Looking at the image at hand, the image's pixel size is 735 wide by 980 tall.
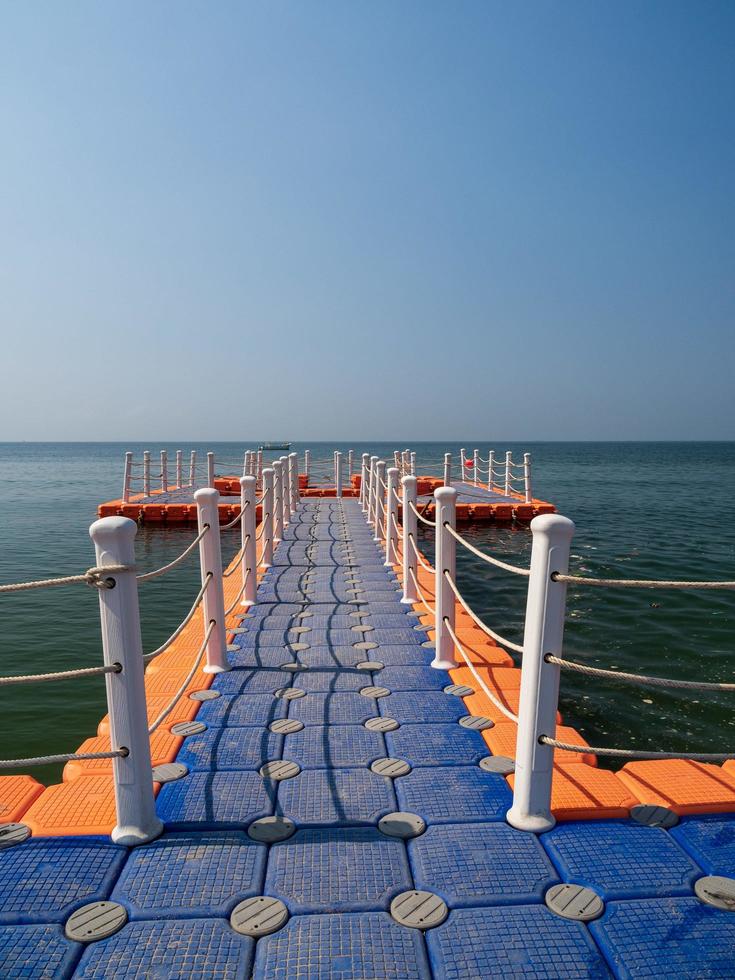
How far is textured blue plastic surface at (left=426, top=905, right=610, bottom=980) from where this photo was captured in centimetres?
193

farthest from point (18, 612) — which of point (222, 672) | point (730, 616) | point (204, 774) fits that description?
point (730, 616)

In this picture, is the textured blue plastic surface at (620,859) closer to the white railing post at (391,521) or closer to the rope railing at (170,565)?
the rope railing at (170,565)

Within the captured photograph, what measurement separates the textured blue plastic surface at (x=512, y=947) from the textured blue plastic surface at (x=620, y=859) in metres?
0.29

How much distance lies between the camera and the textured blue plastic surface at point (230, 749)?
327 centimetres

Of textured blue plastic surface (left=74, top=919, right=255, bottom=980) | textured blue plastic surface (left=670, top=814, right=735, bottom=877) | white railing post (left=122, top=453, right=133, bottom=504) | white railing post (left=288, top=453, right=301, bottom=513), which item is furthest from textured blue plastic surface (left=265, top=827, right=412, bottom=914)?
white railing post (left=122, top=453, right=133, bottom=504)

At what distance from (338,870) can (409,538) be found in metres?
3.92

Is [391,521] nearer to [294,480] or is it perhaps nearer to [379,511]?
[379,511]

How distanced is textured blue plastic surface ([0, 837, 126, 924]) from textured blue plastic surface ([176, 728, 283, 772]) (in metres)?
0.75

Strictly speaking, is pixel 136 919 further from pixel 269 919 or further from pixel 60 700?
pixel 60 700

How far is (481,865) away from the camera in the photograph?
96.2 inches

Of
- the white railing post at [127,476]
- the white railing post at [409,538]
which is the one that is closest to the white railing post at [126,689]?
the white railing post at [409,538]

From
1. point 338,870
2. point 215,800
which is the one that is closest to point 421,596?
point 215,800

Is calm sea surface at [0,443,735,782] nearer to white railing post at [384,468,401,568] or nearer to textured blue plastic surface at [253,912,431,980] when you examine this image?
white railing post at [384,468,401,568]

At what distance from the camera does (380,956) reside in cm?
199
